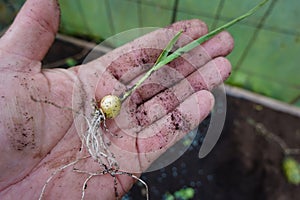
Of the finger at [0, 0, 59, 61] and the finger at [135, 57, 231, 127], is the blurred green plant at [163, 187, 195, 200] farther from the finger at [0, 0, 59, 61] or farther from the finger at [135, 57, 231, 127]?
the finger at [0, 0, 59, 61]

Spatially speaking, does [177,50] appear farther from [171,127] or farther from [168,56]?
[171,127]

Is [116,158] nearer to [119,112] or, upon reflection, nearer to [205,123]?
[119,112]

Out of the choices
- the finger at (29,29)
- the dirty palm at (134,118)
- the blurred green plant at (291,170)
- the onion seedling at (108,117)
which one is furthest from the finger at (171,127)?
the blurred green plant at (291,170)

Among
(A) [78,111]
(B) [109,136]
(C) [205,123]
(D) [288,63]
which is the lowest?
(C) [205,123]

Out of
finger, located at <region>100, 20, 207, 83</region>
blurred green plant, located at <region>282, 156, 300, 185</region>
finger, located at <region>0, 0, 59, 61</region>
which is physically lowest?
blurred green plant, located at <region>282, 156, 300, 185</region>

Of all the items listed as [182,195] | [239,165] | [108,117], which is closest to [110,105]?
[108,117]

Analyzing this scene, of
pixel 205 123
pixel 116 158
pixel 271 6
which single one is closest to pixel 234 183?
pixel 205 123

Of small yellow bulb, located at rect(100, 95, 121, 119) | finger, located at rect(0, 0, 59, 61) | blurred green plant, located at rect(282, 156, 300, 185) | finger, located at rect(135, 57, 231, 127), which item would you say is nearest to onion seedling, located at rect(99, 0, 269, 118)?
small yellow bulb, located at rect(100, 95, 121, 119)
